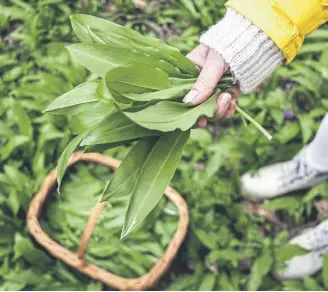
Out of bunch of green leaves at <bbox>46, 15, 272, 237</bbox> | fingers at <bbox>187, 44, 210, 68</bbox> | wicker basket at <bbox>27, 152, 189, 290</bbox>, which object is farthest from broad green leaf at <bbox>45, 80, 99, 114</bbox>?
wicker basket at <bbox>27, 152, 189, 290</bbox>

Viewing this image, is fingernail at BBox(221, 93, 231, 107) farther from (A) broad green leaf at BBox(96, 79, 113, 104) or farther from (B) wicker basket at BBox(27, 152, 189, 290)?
(B) wicker basket at BBox(27, 152, 189, 290)

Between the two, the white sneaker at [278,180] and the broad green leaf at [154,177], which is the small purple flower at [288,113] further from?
the broad green leaf at [154,177]

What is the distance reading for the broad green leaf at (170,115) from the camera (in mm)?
965

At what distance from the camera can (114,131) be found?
104 centimetres

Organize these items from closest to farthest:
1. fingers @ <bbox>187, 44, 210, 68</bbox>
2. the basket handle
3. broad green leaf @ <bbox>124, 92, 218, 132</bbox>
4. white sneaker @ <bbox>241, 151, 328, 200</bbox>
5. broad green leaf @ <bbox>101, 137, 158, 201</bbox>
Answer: broad green leaf @ <bbox>124, 92, 218, 132</bbox> → broad green leaf @ <bbox>101, 137, 158, 201</bbox> → fingers @ <bbox>187, 44, 210, 68</bbox> → the basket handle → white sneaker @ <bbox>241, 151, 328, 200</bbox>

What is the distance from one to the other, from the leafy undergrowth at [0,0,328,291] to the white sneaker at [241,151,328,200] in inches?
1.3

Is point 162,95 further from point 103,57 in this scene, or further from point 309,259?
point 309,259

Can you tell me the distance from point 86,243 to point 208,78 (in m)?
0.65

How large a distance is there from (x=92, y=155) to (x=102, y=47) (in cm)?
79

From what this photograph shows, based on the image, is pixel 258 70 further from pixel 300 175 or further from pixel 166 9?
pixel 166 9

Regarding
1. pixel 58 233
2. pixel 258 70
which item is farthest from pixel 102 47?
pixel 58 233

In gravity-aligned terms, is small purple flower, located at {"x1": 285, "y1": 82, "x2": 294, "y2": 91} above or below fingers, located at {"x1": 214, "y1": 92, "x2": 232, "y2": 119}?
below

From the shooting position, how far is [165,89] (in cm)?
108

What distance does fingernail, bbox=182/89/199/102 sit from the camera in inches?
43.2
